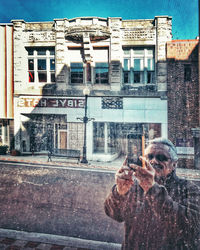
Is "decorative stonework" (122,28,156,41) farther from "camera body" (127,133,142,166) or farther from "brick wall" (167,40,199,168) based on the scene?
"camera body" (127,133,142,166)

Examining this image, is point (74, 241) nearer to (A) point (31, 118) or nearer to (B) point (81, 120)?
(B) point (81, 120)

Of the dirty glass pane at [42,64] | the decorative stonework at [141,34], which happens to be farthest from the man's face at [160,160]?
the dirty glass pane at [42,64]

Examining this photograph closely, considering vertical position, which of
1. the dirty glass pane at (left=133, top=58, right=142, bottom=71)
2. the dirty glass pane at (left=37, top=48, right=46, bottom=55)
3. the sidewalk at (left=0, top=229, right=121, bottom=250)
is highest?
the dirty glass pane at (left=37, top=48, right=46, bottom=55)

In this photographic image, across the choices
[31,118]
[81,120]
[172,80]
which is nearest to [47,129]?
[31,118]

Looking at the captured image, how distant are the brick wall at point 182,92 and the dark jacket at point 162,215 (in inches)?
14.5

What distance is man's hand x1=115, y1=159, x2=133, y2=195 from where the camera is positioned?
5.85 ft

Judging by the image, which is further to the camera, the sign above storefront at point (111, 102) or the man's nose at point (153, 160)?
the sign above storefront at point (111, 102)

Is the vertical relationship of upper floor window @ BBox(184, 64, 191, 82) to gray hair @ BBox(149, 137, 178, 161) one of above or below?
above

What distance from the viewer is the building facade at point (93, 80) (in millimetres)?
1962

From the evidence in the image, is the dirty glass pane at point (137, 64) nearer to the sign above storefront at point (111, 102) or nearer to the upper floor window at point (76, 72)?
the sign above storefront at point (111, 102)

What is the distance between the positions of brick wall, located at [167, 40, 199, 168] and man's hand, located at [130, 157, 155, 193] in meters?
0.44

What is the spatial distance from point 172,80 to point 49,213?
98.2 inches

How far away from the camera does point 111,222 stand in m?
1.99

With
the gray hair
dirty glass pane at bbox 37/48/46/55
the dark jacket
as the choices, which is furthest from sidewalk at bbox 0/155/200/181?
dirty glass pane at bbox 37/48/46/55
